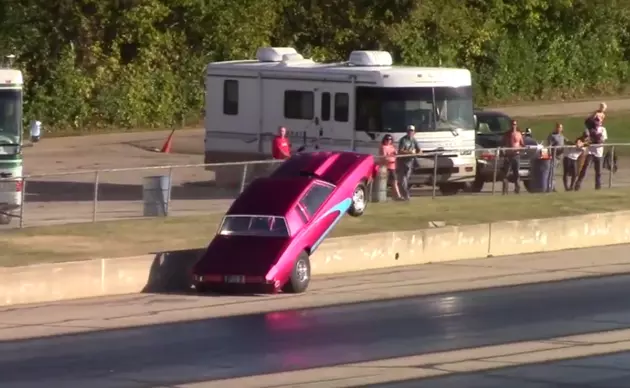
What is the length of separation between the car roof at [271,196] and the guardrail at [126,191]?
3.41 metres

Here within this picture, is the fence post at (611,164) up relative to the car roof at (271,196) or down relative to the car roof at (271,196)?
down

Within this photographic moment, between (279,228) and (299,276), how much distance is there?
75cm

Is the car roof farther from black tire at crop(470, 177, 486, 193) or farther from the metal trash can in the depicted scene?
black tire at crop(470, 177, 486, 193)

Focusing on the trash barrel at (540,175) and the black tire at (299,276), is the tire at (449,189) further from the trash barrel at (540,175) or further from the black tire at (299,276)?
the black tire at (299,276)

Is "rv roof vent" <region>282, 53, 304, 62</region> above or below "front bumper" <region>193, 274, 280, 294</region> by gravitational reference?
above

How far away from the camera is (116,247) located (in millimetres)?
22531

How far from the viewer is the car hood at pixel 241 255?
20.6m

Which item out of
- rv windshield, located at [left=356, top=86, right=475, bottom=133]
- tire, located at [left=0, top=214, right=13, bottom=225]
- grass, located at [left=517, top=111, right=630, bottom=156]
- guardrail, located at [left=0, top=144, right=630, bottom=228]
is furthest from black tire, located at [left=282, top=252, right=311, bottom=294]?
grass, located at [left=517, top=111, right=630, bottom=156]

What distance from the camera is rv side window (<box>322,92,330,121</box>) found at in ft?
105

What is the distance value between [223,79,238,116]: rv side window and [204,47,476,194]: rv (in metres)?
0.02

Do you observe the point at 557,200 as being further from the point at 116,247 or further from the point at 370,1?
the point at 370,1

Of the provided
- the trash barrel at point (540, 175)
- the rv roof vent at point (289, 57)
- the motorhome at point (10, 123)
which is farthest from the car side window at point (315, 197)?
the rv roof vent at point (289, 57)

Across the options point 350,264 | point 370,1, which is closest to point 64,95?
point 370,1

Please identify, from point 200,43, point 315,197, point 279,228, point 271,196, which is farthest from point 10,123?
point 200,43
